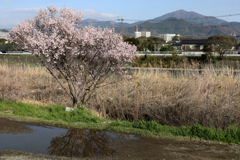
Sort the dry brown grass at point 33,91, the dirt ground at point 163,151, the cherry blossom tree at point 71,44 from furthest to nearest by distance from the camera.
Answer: the dry brown grass at point 33,91
the cherry blossom tree at point 71,44
the dirt ground at point 163,151

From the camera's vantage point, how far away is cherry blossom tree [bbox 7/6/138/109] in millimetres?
7328

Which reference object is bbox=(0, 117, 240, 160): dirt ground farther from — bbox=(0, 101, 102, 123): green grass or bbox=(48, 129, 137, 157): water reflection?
bbox=(0, 101, 102, 123): green grass

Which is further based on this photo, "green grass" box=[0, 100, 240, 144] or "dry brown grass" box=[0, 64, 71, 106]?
"dry brown grass" box=[0, 64, 71, 106]

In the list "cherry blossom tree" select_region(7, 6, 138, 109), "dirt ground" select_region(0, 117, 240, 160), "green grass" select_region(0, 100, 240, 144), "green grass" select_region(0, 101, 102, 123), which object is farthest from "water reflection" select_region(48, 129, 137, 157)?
"cherry blossom tree" select_region(7, 6, 138, 109)

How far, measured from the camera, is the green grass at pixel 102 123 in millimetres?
6371

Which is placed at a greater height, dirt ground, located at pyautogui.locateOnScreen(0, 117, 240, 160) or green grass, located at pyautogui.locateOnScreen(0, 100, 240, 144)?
green grass, located at pyautogui.locateOnScreen(0, 100, 240, 144)

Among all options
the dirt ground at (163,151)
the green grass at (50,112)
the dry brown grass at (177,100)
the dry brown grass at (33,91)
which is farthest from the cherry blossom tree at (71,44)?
the dirt ground at (163,151)

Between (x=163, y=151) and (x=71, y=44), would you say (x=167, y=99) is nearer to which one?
(x=163, y=151)

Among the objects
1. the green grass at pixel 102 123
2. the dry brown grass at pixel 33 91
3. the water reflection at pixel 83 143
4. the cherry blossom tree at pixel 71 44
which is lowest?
the water reflection at pixel 83 143

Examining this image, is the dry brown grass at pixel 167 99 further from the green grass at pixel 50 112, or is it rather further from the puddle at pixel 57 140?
the puddle at pixel 57 140

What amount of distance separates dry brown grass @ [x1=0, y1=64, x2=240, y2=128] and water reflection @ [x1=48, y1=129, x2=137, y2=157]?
212cm

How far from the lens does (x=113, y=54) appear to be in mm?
7684

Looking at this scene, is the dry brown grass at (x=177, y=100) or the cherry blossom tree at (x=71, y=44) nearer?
the cherry blossom tree at (x=71, y=44)

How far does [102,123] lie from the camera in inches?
295
